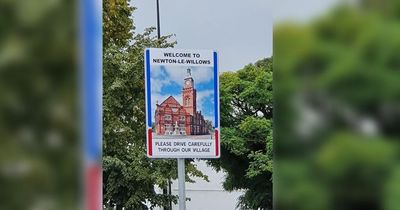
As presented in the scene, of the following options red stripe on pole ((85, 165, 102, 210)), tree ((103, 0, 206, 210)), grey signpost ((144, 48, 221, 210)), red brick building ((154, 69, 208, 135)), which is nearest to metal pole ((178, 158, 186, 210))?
grey signpost ((144, 48, 221, 210))

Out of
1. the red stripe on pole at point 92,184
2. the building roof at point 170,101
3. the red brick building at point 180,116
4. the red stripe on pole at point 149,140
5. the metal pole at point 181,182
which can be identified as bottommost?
the metal pole at point 181,182

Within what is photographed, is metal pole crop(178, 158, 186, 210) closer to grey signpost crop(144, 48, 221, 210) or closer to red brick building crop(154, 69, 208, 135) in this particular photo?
grey signpost crop(144, 48, 221, 210)

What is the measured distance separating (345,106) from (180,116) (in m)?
1.84

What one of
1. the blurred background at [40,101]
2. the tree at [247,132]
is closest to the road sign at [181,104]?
the blurred background at [40,101]

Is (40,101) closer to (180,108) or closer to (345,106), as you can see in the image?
(345,106)

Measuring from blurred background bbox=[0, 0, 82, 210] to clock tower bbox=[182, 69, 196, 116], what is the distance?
184cm

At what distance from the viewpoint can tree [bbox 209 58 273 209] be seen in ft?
29.5

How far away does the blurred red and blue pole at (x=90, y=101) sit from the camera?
0.66 m

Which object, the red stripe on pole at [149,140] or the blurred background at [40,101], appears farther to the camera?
the red stripe on pole at [149,140]

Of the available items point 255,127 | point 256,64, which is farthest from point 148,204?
point 256,64

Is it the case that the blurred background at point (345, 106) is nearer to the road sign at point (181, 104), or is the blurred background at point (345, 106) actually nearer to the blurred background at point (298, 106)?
the blurred background at point (298, 106)

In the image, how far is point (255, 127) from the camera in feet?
29.7

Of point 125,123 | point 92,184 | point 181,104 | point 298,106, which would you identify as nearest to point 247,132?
point 125,123

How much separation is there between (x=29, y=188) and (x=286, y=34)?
34 centimetres
